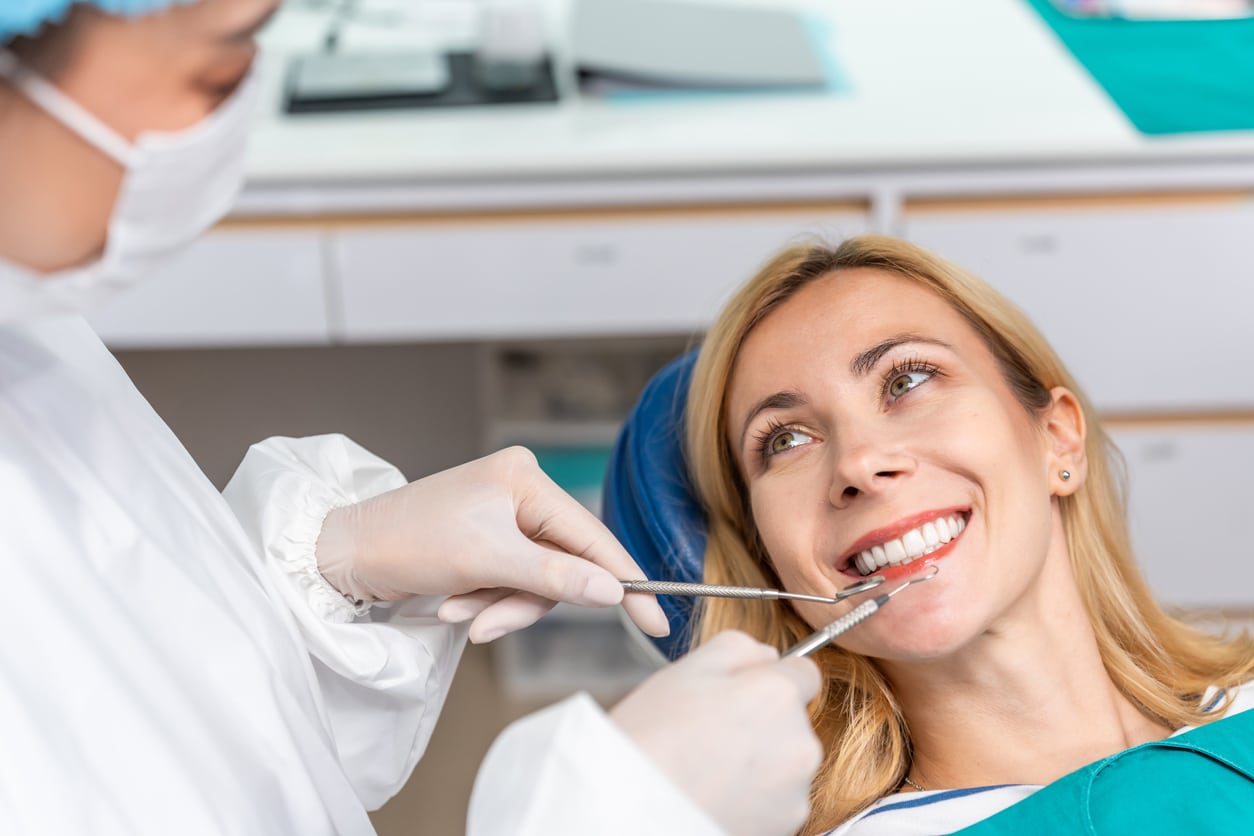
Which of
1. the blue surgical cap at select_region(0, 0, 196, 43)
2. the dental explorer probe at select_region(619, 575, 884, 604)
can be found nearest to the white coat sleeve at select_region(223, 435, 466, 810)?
the dental explorer probe at select_region(619, 575, 884, 604)

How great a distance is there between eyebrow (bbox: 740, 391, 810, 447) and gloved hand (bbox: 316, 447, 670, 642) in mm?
216

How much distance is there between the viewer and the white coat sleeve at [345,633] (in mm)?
1080

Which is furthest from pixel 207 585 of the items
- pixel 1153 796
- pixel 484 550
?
pixel 1153 796

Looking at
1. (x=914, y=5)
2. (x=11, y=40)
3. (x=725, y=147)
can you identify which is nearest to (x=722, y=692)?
(x=11, y=40)

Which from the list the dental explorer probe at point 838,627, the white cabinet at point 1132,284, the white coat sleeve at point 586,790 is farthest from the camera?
the white cabinet at point 1132,284

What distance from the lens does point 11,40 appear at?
0.64m

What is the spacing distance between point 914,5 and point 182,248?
6.84 ft

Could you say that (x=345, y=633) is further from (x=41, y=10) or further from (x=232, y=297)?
(x=232, y=297)

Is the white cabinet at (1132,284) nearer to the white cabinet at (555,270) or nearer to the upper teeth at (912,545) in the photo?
the white cabinet at (555,270)

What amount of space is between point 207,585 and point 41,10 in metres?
0.45

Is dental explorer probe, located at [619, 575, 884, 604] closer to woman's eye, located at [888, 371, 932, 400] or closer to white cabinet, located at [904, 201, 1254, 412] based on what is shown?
woman's eye, located at [888, 371, 932, 400]

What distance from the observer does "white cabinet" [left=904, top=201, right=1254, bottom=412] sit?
6.72 feet

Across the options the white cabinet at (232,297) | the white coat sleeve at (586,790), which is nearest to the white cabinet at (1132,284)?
the white cabinet at (232,297)

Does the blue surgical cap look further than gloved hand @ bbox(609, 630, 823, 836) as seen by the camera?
No
